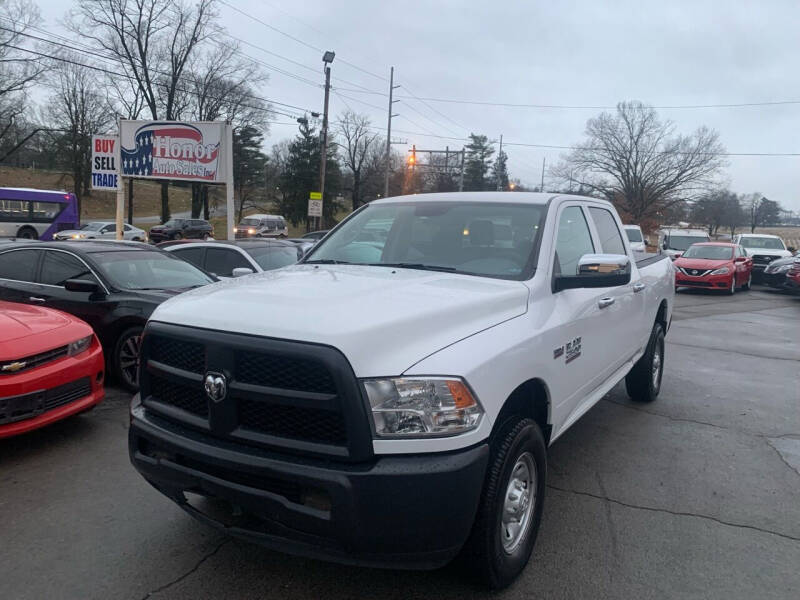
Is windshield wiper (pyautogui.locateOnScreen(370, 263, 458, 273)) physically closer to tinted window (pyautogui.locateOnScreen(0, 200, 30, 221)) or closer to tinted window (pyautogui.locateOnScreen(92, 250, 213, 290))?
tinted window (pyautogui.locateOnScreen(92, 250, 213, 290))

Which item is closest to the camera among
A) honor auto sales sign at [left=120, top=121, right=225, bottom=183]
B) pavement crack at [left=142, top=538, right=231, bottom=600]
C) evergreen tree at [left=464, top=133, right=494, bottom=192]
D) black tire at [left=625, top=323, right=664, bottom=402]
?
pavement crack at [left=142, top=538, right=231, bottom=600]

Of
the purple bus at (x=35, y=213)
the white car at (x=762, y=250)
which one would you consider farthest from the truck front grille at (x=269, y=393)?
the purple bus at (x=35, y=213)

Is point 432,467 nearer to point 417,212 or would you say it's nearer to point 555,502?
point 555,502

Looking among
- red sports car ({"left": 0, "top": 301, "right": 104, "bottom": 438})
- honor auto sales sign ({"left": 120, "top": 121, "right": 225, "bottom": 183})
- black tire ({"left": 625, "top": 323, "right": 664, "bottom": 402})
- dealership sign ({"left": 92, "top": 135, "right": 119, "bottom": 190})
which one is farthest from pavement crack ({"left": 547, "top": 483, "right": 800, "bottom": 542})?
dealership sign ({"left": 92, "top": 135, "right": 119, "bottom": 190})

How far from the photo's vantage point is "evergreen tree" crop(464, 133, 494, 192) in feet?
256

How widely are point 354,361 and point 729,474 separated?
348 cm

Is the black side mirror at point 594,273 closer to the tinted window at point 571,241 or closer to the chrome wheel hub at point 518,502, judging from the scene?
the tinted window at point 571,241

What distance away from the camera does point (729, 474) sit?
431cm

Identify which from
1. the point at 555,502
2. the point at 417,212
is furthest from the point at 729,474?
the point at 417,212

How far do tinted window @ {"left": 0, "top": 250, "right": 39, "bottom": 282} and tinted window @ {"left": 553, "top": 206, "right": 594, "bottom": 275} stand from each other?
604cm

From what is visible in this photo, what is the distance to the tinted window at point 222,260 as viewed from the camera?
905 centimetres

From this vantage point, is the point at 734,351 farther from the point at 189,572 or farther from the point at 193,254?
the point at 189,572

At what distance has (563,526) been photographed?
3469 millimetres

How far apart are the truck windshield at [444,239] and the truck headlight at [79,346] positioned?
7.12 ft
